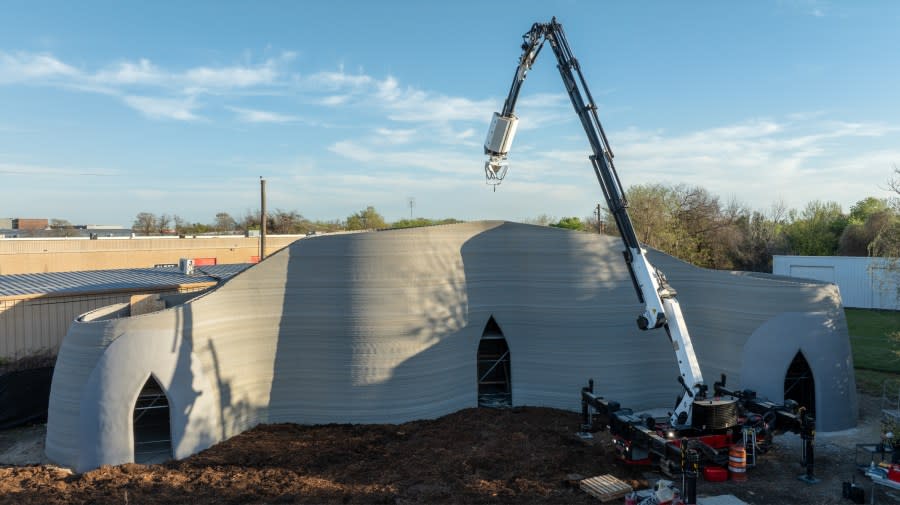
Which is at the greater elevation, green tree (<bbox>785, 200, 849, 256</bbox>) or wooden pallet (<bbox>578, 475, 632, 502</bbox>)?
green tree (<bbox>785, 200, 849, 256</bbox>)

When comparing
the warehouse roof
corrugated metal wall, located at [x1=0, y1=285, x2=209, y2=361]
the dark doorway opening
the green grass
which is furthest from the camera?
the warehouse roof

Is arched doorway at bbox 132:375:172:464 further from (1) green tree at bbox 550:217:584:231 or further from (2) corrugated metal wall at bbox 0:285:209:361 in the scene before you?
(1) green tree at bbox 550:217:584:231

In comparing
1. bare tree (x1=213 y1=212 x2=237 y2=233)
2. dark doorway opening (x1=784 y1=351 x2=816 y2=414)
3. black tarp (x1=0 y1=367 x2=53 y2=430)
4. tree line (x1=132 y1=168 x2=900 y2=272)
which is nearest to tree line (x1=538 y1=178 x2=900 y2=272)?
tree line (x1=132 y1=168 x2=900 y2=272)

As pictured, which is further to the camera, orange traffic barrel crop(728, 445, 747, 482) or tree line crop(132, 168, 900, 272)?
tree line crop(132, 168, 900, 272)

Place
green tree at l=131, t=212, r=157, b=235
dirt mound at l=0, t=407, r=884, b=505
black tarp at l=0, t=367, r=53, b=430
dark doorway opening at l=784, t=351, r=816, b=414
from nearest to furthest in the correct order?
dirt mound at l=0, t=407, r=884, b=505
dark doorway opening at l=784, t=351, r=816, b=414
black tarp at l=0, t=367, r=53, b=430
green tree at l=131, t=212, r=157, b=235

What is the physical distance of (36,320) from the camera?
71.0 ft

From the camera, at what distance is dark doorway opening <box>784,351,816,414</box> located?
16.6 m

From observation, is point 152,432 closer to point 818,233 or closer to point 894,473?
point 894,473

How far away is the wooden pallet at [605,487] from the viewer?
1178 centimetres

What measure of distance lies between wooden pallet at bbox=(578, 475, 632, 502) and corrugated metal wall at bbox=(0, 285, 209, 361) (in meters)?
21.4

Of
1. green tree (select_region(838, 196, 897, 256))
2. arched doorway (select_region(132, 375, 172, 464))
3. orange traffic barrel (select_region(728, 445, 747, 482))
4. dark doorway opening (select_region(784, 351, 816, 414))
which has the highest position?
green tree (select_region(838, 196, 897, 256))

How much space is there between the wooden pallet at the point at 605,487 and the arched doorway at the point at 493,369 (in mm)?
5876

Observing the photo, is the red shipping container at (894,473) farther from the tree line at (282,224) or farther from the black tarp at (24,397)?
the tree line at (282,224)

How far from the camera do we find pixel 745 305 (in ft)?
55.0
